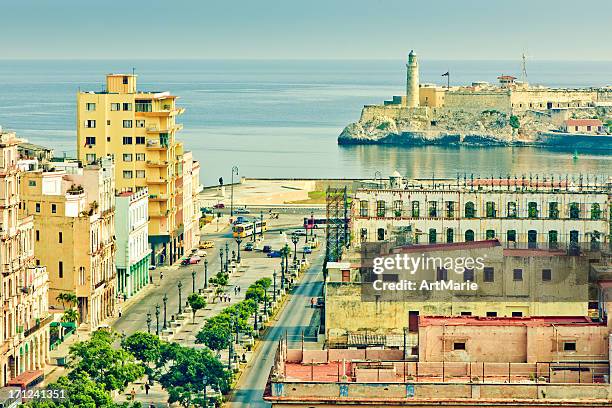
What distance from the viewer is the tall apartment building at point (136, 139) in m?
110

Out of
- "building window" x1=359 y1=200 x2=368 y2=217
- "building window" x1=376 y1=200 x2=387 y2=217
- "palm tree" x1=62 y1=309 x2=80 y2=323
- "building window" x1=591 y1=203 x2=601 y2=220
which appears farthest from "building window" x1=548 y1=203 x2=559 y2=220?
"palm tree" x1=62 y1=309 x2=80 y2=323

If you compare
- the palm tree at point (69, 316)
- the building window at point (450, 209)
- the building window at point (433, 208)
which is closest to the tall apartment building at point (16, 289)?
the palm tree at point (69, 316)

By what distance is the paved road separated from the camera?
7012 cm

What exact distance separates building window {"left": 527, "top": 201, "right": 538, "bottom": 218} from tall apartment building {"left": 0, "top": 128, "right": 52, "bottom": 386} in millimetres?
24416

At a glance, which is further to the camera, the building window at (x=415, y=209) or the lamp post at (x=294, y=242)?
the lamp post at (x=294, y=242)

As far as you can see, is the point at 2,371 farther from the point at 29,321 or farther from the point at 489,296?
the point at 489,296

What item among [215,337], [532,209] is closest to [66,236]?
[215,337]

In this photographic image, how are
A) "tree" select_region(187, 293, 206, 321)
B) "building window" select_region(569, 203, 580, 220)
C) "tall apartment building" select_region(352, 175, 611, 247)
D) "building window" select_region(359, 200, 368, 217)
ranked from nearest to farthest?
"tall apartment building" select_region(352, 175, 611, 247) < "building window" select_region(569, 203, 580, 220) < "building window" select_region(359, 200, 368, 217) < "tree" select_region(187, 293, 206, 321)

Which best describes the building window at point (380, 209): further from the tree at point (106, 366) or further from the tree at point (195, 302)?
the tree at point (106, 366)

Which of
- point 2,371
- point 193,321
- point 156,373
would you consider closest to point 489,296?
point 156,373

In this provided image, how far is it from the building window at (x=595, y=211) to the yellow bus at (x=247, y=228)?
4331 cm

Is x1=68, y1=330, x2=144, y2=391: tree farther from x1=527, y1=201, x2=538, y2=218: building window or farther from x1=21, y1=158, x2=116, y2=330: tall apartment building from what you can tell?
x1=527, y1=201, x2=538, y2=218: building window

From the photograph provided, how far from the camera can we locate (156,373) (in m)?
71.5

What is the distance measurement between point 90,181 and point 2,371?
21192mm
